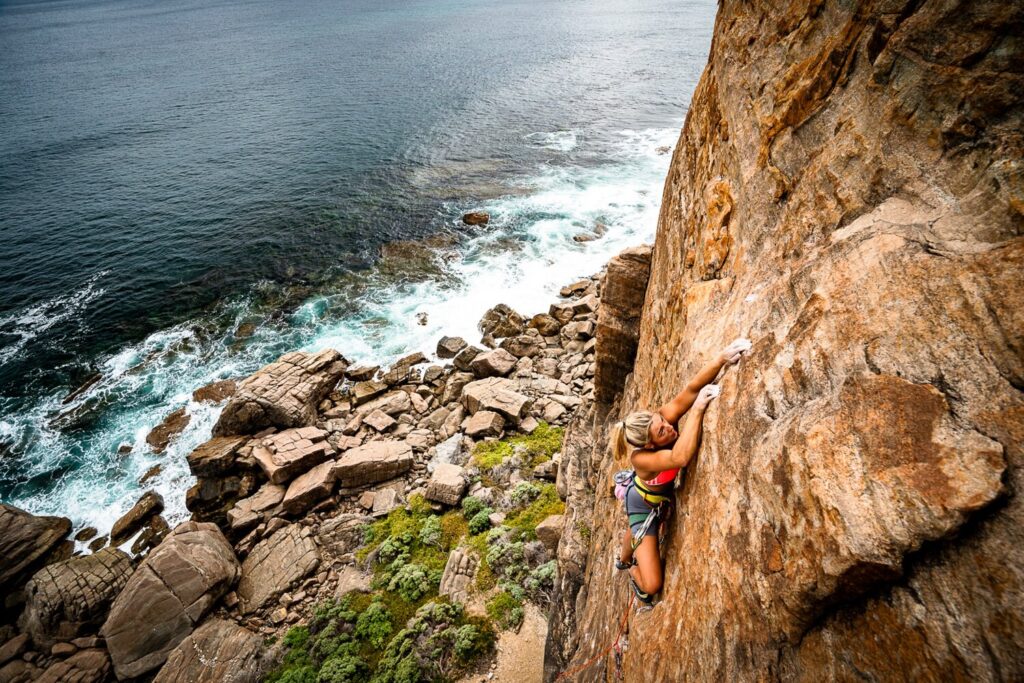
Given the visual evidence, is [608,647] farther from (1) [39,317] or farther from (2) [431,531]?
(1) [39,317]

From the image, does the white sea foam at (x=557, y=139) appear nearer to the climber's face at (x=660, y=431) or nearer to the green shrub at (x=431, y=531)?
the green shrub at (x=431, y=531)

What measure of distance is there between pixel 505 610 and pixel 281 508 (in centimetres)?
1097

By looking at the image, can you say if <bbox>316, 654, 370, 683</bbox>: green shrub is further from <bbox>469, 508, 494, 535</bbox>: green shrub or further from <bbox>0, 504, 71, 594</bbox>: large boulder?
<bbox>0, 504, 71, 594</bbox>: large boulder

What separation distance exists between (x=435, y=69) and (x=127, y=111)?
4860 centimetres

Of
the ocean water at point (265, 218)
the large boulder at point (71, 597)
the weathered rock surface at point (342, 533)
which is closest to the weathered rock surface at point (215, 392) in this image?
the ocean water at point (265, 218)

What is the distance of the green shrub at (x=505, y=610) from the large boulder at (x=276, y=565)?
7186mm

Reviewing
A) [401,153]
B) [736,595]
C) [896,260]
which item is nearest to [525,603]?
[736,595]

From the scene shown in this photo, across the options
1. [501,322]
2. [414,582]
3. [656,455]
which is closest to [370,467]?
[414,582]

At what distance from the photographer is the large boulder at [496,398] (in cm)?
1981

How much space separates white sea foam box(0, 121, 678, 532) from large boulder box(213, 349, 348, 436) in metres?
2.64

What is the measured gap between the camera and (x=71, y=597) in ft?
50.8

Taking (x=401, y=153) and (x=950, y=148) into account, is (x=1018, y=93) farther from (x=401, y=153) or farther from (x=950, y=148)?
(x=401, y=153)

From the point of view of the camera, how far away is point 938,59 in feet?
14.4

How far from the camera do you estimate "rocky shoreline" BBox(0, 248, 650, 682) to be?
553 inches
